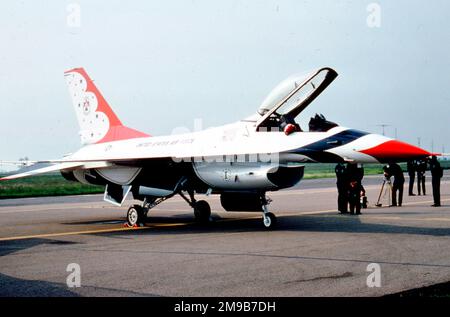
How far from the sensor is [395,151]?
1157 cm

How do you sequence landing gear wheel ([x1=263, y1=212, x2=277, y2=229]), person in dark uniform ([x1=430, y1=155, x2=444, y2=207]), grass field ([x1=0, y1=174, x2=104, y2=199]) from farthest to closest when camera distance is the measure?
grass field ([x1=0, y1=174, x2=104, y2=199]) → person in dark uniform ([x1=430, y1=155, x2=444, y2=207]) → landing gear wheel ([x1=263, y1=212, x2=277, y2=229])

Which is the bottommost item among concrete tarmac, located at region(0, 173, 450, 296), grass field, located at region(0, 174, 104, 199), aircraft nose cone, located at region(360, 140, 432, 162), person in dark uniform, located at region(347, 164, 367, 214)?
grass field, located at region(0, 174, 104, 199)

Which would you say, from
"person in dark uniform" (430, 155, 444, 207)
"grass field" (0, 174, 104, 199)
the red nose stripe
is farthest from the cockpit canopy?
"grass field" (0, 174, 104, 199)

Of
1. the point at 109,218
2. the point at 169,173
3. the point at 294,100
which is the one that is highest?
the point at 294,100

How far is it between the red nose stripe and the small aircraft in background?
0.02m

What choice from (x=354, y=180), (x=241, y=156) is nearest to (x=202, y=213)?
(x=241, y=156)

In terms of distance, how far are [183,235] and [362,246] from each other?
4.39 metres

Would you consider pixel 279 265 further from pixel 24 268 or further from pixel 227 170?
pixel 227 170

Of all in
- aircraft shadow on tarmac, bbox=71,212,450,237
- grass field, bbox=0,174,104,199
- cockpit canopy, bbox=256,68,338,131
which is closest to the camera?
cockpit canopy, bbox=256,68,338,131

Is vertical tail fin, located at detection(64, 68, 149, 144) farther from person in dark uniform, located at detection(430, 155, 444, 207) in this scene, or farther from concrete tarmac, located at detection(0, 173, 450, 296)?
person in dark uniform, located at detection(430, 155, 444, 207)

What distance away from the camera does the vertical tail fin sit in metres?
18.2

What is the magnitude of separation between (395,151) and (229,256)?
419 centimetres
